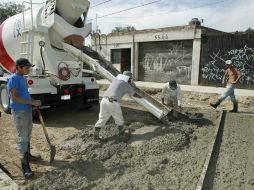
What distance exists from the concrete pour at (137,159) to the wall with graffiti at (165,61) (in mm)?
11081

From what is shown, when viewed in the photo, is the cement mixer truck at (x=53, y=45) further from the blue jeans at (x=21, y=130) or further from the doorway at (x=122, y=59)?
the doorway at (x=122, y=59)

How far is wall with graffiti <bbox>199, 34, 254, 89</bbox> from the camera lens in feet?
50.6

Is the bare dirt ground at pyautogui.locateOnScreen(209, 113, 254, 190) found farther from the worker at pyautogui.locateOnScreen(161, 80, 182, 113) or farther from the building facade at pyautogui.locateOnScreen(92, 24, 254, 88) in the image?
the building facade at pyautogui.locateOnScreen(92, 24, 254, 88)

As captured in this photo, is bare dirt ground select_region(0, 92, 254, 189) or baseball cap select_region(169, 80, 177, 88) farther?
baseball cap select_region(169, 80, 177, 88)

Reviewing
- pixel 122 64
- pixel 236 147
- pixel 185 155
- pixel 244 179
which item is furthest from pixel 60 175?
pixel 122 64

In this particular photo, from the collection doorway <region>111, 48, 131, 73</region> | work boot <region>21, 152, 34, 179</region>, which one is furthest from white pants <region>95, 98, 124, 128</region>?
doorway <region>111, 48, 131, 73</region>

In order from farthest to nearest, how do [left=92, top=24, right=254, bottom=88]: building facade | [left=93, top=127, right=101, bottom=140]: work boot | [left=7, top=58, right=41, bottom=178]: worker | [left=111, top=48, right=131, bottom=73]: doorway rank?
[left=111, top=48, right=131, bottom=73]: doorway, [left=92, top=24, right=254, bottom=88]: building facade, [left=93, top=127, right=101, bottom=140]: work boot, [left=7, top=58, right=41, bottom=178]: worker

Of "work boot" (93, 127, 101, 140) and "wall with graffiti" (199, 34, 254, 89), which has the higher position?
"wall with graffiti" (199, 34, 254, 89)

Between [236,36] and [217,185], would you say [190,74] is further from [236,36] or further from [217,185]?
[217,185]

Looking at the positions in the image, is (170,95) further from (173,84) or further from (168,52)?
(168,52)

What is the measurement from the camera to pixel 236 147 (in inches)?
243

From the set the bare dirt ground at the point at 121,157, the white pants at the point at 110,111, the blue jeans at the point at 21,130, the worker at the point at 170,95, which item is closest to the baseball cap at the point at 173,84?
the worker at the point at 170,95

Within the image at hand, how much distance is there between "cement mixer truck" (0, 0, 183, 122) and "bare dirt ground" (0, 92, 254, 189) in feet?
4.00

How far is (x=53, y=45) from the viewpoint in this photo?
30.3 ft
